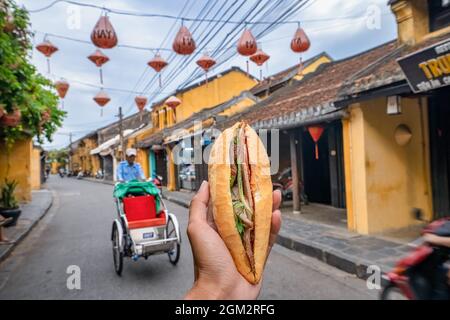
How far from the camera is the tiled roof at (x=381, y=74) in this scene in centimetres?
540

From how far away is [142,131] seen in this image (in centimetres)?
2727

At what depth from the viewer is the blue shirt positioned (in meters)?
6.23

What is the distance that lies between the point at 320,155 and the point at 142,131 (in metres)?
19.7

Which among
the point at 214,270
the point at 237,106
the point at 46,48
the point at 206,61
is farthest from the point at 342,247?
the point at 237,106

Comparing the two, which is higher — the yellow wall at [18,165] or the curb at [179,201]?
the yellow wall at [18,165]

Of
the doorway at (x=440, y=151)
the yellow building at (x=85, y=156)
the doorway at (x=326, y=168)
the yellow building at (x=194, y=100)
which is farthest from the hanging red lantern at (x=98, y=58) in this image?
the yellow building at (x=85, y=156)

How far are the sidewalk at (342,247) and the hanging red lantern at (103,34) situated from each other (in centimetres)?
520

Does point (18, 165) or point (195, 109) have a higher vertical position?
point (195, 109)

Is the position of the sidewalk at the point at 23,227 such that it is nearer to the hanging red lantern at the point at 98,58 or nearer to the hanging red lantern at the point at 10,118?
the hanging red lantern at the point at 10,118

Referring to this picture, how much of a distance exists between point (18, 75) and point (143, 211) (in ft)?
→ 11.9

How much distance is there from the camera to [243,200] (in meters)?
1.58

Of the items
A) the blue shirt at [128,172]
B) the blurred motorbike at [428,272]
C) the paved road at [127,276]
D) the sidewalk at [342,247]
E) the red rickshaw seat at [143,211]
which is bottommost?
the paved road at [127,276]

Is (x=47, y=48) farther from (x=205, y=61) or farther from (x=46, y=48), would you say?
(x=205, y=61)

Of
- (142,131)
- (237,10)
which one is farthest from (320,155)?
(142,131)
